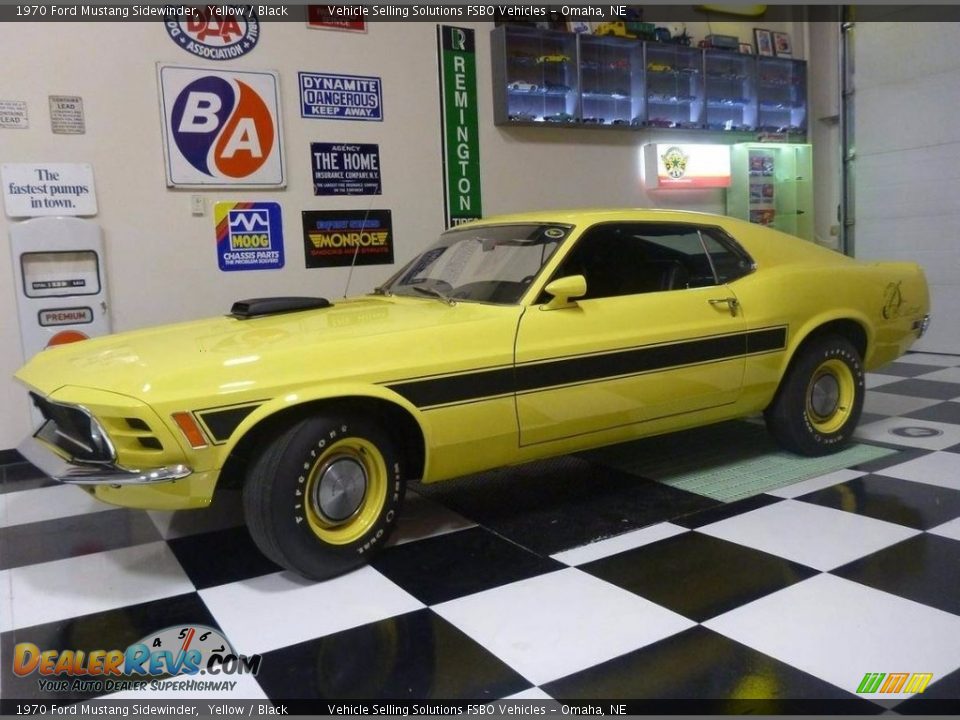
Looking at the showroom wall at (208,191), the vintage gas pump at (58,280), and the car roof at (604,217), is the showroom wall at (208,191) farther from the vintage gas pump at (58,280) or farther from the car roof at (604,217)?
the car roof at (604,217)

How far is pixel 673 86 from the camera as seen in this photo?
6.87 metres

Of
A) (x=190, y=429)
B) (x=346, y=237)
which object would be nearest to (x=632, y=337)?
(x=190, y=429)

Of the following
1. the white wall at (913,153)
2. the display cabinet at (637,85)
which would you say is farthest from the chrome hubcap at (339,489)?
the white wall at (913,153)

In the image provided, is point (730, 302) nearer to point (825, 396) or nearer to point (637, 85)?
point (825, 396)

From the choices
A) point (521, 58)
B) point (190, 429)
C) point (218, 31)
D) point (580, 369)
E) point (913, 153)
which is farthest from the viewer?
point (913, 153)

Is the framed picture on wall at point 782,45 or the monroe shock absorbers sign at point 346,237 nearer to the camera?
the monroe shock absorbers sign at point 346,237

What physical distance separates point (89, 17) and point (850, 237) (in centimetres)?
686

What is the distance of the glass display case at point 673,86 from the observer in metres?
6.72

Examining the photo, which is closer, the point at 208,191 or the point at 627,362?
the point at 627,362

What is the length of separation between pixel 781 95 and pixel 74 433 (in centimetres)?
728

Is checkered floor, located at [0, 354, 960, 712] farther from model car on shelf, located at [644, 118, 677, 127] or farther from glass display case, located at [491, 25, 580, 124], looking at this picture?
model car on shelf, located at [644, 118, 677, 127]

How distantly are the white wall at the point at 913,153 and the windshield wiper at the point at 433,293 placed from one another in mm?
5567

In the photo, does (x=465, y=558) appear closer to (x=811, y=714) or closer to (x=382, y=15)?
(x=811, y=714)

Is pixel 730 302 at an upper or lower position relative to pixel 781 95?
lower
